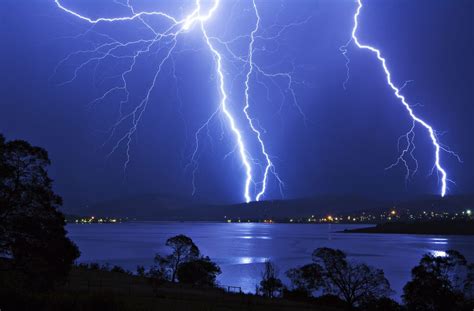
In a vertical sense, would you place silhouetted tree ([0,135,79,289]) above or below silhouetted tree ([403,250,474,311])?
above

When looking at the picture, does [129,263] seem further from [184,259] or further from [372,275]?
[372,275]

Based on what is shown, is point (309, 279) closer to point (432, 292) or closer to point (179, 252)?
point (432, 292)

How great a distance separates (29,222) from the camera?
13.6 meters

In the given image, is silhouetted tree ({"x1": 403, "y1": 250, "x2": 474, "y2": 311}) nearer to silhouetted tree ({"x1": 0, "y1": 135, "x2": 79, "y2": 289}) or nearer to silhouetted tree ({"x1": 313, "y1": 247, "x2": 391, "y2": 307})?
silhouetted tree ({"x1": 313, "y1": 247, "x2": 391, "y2": 307})

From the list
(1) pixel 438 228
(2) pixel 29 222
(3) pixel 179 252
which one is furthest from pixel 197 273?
(1) pixel 438 228

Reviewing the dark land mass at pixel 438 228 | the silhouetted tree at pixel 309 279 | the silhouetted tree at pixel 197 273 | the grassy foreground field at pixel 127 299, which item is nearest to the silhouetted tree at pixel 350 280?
the silhouetted tree at pixel 309 279

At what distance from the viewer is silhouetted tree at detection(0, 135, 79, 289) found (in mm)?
13484

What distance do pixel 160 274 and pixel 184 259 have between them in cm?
220

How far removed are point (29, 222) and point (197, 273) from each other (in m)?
21.2

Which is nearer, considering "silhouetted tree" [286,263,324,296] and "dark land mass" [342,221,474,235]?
"silhouetted tree" [286,263,324,296]

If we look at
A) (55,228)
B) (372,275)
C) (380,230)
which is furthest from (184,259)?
(380,230)

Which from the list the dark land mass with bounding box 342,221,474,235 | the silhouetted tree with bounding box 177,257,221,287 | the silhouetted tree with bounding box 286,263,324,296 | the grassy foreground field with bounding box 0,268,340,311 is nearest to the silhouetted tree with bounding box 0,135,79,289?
the grassy foreground field with bounding box 0,268,340,311

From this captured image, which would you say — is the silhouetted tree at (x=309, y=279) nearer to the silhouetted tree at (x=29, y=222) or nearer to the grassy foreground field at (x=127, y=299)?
the grassy foreground field at (x=127, y=299)

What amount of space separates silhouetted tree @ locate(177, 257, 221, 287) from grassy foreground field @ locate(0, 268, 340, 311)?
476 centimetres
